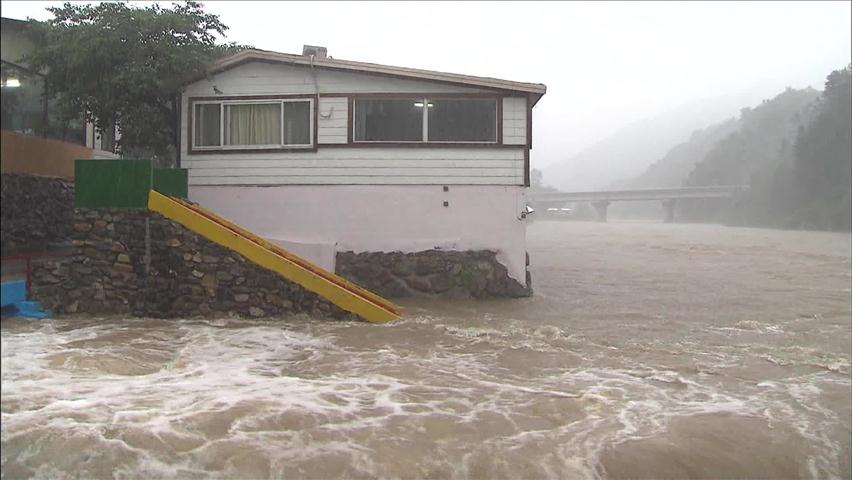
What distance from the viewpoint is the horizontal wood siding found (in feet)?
38.0

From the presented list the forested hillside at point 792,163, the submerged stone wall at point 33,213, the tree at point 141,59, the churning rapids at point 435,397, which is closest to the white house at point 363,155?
the tree at point 141,59

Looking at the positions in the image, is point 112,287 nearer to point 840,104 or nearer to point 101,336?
point 101,336

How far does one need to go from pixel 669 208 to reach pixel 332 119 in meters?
61.4

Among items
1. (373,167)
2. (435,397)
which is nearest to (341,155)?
(373,167)

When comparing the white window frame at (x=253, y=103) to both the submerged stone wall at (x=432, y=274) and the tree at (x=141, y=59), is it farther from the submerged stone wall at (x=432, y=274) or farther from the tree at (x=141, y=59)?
the submerged stone wall at (x=432, y=274)

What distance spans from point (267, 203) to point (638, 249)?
2129 centimetres

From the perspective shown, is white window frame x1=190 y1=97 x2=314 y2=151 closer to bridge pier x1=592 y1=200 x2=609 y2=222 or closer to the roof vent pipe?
the roof vent pipe

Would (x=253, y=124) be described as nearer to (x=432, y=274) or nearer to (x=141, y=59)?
(x=141, y=59)

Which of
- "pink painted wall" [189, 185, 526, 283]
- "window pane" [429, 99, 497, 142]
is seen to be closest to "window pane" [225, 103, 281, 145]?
"pink painted wall" [189, 185, 526, 283]

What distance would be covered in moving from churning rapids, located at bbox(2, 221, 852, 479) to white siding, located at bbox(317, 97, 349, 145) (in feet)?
12.8

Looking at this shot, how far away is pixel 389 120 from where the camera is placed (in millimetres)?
11766

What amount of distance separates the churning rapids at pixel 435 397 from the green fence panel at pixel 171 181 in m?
2.10

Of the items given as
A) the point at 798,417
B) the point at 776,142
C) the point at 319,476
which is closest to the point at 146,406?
the point at 319,476

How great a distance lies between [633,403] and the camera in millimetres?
5512
